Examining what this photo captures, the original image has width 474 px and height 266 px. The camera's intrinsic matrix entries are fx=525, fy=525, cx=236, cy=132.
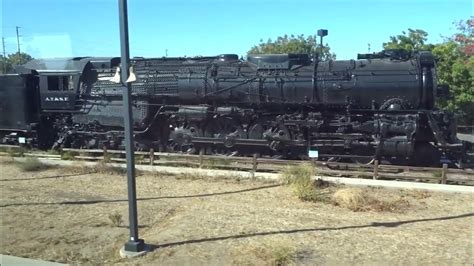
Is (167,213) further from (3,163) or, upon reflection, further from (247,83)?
(3,163)

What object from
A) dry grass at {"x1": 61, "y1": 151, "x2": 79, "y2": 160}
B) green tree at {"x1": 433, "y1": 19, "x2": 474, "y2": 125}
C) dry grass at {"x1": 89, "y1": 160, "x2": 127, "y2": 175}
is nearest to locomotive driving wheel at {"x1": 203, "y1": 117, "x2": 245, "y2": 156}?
dry grass at {"x1": 89, "y1": 160, "x2": 127, "y2": 175}

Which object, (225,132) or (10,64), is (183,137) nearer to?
(225,132)

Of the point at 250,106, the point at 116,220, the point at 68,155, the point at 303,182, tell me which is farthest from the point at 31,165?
the point at 303,182

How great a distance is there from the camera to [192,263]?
18.9ft

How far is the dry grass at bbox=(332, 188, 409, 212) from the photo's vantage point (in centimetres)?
838

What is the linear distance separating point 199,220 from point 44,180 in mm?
5361

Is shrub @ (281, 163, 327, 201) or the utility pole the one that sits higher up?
the utility pole

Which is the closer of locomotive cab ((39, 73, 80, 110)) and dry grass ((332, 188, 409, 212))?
A: dry grass ((332, 188, 409, 212))

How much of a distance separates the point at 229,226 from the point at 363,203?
8.29 ft

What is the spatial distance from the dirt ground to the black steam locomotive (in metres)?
2.97

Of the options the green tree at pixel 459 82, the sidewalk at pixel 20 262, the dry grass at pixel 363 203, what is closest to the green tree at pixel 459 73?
the green tree at pixel 459 82

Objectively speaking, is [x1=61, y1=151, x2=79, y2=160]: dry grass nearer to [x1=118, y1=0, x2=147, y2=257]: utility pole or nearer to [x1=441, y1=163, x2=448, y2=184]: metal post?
[x1=118, y1=0, x2=147, y2=257]: utility pole

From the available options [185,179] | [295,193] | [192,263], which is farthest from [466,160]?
[192,263]

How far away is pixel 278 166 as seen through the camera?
12.5 meters
